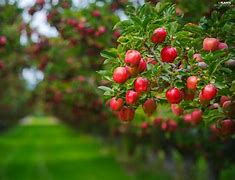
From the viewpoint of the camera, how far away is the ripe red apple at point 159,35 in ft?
12.1

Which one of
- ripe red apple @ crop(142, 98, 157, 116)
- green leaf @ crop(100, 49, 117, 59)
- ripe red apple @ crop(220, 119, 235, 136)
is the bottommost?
ripe red apple @ crop(220, 119, 235, 136)

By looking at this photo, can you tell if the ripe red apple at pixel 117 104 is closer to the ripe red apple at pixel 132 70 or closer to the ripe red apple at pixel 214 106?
the ripe red apple at pixel 132 70

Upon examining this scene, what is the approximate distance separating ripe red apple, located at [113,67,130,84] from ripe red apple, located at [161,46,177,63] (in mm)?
318

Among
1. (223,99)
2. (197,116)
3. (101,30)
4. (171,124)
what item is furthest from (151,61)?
(101,30)

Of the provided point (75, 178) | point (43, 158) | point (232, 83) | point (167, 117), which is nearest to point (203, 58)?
point (232, 83)

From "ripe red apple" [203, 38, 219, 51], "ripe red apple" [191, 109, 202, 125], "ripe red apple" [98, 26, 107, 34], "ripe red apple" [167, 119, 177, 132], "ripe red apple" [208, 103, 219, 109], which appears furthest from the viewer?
"ripe red apple" [98, 26, 107, 34]

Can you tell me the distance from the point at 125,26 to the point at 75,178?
13844mm

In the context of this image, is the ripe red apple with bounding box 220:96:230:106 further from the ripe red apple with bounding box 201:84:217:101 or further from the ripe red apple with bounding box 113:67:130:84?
the ripe red apple with bounding box 113:67:130:84

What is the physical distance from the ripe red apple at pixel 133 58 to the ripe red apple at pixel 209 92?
0.55m

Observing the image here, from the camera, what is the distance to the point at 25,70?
12.8 meters

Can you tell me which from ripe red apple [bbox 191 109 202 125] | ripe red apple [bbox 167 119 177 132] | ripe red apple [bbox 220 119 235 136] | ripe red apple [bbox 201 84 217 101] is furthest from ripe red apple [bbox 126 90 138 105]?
ripe red apple [bbox 167 119 177 132]

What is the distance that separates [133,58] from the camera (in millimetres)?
3584

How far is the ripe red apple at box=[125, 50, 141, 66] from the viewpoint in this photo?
358cm

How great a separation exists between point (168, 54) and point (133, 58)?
302 millimetres
